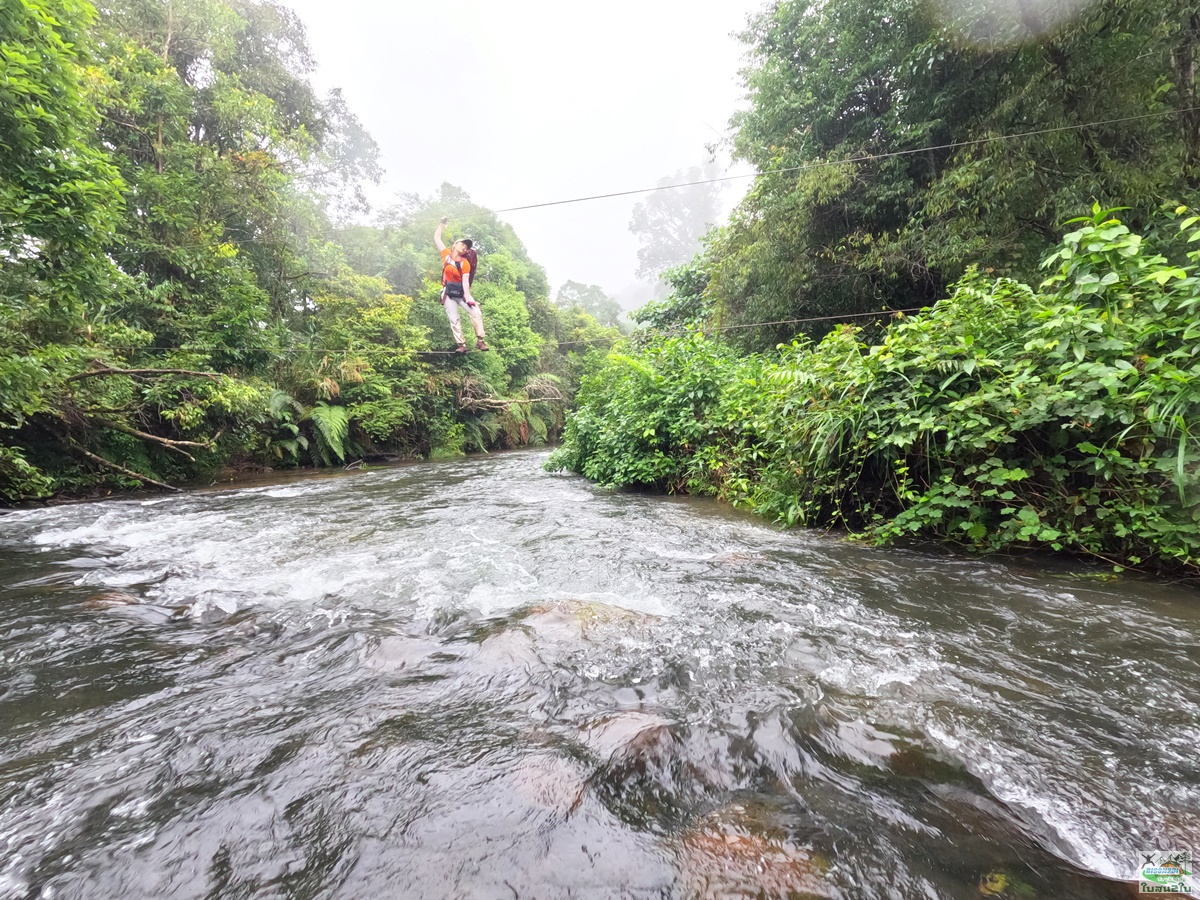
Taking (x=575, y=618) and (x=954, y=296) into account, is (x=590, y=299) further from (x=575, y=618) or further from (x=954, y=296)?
(x=575, y=618)

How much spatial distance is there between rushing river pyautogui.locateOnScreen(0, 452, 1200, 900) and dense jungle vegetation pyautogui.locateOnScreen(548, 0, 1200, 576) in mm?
599

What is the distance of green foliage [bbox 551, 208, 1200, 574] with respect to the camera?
2.27m

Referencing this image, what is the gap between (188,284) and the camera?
28.2 feet

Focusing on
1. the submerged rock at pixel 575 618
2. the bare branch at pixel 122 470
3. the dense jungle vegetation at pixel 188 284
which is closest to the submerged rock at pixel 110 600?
the submerged rock at pixel 575 618

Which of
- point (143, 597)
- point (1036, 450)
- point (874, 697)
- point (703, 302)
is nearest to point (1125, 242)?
point (1036, 450)

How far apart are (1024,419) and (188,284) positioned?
11746 millimetres

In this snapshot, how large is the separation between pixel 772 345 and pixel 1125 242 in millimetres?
6561

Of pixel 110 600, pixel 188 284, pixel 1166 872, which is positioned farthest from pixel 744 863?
pixel 188 284

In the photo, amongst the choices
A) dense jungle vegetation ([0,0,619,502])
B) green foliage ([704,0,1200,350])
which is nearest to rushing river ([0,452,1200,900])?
dense jungle vegetation ([0,0,619,502])

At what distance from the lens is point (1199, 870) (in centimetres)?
97

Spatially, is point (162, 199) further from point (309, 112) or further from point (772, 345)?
point (772, 345)

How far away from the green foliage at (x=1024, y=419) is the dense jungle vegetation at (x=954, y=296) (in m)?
0.02

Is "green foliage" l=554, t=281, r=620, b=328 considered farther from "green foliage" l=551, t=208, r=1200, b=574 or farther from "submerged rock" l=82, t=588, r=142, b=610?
"submerged rock" l=82, t=588, r=142, b=610

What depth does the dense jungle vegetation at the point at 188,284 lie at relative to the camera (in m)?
4.03
